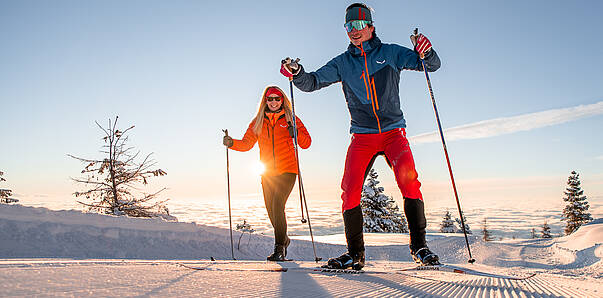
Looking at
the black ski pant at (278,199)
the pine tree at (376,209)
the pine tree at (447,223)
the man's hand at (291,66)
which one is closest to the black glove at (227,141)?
the black ski pant at (278,199)

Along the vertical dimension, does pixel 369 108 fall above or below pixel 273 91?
below

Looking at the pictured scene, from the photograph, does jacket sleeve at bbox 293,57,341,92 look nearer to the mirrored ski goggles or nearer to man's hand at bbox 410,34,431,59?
the mirrored ski goggles

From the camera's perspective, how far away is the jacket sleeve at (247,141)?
224 inches

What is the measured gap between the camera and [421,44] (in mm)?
3910

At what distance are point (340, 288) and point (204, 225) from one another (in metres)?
5.63

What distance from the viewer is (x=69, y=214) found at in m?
5.73

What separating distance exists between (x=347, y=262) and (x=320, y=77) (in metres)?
1.96

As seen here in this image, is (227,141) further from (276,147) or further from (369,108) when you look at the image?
(369,108)

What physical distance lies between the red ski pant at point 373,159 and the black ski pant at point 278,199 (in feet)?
5.87

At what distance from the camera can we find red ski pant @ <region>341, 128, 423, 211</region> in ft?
11.6

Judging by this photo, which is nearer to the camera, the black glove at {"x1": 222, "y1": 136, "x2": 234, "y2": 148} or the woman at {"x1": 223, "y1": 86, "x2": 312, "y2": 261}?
the woman at {"x1": 223, "y1": 86, "x2": 312, "y2": 261}

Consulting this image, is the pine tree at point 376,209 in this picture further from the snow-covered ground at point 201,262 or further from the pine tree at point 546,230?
the pine tree at point 546,230

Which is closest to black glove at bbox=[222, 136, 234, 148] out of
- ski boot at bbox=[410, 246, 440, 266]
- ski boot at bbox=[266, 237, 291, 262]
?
ski boot at bbox=[266, 237, 291, 262]

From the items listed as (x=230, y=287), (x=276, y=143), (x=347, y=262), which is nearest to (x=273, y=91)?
(x=276, y=143)
